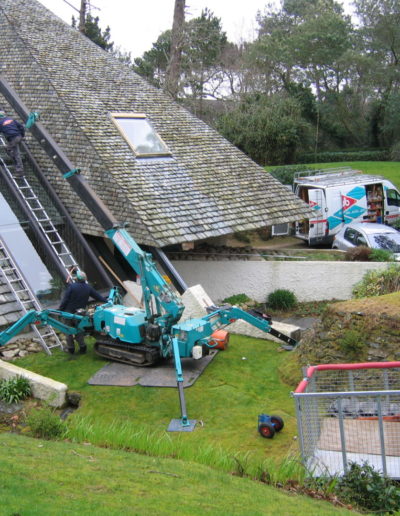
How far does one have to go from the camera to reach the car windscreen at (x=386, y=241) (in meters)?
19.2

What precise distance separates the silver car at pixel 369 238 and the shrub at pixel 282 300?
3.78 meters

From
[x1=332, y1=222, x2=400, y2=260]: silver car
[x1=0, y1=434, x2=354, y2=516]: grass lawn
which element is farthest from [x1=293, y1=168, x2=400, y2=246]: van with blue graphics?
[x1=0, y1=434, x2=354, y2=516]: grass lawn

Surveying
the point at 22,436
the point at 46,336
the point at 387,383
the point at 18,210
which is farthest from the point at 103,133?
the point at 387,383

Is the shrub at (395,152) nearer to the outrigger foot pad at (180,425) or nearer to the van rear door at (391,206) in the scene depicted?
the van rear door at (391,206)

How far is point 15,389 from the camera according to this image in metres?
11.2

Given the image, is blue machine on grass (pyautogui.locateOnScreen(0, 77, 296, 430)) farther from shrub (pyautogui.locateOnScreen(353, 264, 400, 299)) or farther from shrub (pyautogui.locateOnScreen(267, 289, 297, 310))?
shrub (pyautogui.locateOnScreen(267, 289, 297, 310))

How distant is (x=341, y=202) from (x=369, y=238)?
4.34 meters

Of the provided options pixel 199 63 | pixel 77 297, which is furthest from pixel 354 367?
pixel 199 63

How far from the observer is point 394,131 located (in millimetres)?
43969

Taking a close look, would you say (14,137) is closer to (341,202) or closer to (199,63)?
(341,202)

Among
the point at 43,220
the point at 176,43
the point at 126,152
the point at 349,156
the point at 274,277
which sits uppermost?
the point at 176,43

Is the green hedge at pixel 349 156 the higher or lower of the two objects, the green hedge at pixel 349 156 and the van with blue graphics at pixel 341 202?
the higher

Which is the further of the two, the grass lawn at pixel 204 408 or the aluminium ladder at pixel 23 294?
the aluminium ladder at pixel 23 294

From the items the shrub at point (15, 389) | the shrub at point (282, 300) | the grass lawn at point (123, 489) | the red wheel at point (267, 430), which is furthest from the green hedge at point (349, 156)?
the grass lawn at point (123, 489)
